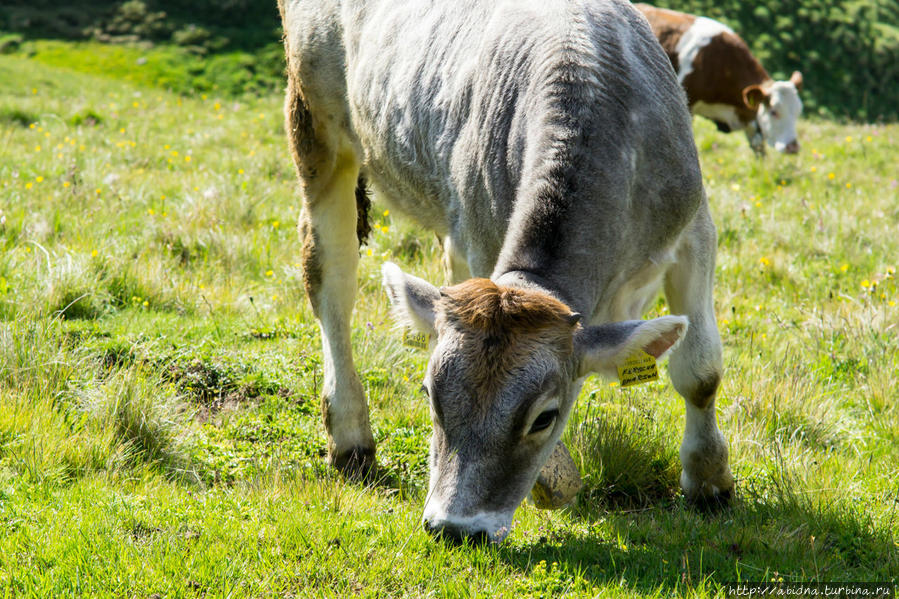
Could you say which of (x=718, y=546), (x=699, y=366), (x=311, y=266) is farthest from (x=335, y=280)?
(x=718, y=546)

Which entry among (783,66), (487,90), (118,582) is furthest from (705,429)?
(783,66)

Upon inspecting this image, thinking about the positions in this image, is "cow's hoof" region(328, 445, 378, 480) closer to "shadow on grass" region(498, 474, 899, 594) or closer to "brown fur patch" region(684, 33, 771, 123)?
"shadow on grass" region(498, 474, 899, 594)

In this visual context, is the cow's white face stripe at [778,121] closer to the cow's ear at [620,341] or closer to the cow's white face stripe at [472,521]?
the cow's ear at [620,341]

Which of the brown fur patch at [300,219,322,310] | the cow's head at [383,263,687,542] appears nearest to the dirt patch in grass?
the brown fur patch at [300,219,322,310]

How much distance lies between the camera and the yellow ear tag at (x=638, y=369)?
3729 mm

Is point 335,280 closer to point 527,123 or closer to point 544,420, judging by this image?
point 527,123

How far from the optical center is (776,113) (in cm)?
1463

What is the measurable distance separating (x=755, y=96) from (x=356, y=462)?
39.2 feet

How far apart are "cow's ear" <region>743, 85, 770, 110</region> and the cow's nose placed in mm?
12803

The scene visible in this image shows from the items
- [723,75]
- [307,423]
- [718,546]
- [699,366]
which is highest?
[699,366]

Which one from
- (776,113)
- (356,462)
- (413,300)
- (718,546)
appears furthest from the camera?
(776,113)

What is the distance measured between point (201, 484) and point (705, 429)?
2624 mm

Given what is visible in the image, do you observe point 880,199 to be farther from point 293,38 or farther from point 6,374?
point 6,374

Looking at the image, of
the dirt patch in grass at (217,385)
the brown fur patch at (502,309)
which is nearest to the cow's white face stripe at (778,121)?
the dirt patch in grass at (217,385)
